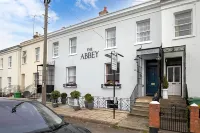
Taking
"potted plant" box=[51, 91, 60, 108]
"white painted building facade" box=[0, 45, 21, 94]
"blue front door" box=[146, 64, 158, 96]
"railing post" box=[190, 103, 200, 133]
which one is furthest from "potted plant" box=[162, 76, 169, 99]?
"white painted building facade" box=[0, 45, 21, 94]

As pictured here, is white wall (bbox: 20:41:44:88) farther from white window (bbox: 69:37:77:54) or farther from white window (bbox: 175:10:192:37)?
white window (bbox: 175:10:192:37)

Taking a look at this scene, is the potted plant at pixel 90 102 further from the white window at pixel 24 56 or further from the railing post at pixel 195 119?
the white window at pixel 24 56

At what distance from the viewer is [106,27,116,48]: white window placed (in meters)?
15.4

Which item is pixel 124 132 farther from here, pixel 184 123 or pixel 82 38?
pixel 82 38

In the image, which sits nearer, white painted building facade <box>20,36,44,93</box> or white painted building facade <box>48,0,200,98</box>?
white painted building facade <box>48,0,200,98</box>

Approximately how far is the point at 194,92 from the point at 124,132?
4784 millimetres

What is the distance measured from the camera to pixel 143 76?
13719 mm

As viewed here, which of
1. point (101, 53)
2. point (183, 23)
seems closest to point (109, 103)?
point (101, 53)

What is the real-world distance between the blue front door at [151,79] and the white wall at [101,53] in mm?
994

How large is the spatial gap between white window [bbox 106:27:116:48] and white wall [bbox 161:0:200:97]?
14.3 ft

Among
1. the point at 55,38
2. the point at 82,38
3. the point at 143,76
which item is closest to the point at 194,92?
the point at 143,76

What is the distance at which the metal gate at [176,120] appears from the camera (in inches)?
357

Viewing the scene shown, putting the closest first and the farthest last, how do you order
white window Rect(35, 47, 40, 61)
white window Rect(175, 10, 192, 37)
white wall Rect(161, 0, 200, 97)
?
1. white wall Rect(161, 0, 200, 97)
2. white window Rect(175, 10, 192, 37)
3. white window Rect(35, 47, 40, 61)

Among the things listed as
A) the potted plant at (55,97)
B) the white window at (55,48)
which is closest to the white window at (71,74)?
the potted plant at (55,97)
